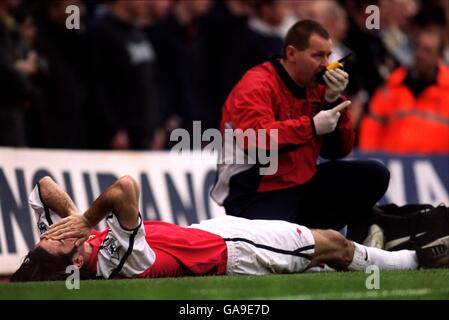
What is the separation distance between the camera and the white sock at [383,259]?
32.9 feet

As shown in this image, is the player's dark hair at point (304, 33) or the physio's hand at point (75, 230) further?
the player's dark hair at point (304, 33)

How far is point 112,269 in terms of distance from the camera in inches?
371

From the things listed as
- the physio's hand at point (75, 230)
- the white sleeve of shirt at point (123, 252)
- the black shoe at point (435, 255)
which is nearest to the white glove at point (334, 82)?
the black shoe at point (435, 255)

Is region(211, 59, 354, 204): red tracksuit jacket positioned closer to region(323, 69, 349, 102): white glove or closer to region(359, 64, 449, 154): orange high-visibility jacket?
region(323, 69, 349, 102): white glove

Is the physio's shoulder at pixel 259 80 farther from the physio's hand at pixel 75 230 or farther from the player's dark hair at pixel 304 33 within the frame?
the physio's hand at pixel 75 230

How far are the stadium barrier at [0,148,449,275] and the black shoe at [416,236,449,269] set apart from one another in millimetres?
3631

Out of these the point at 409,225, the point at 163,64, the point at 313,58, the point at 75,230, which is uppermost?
the point at 313,58

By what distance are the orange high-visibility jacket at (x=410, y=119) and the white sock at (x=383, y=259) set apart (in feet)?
16.1

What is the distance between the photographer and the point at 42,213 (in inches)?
380

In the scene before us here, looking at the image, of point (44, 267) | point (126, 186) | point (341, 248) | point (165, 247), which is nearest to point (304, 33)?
point (341, 248)

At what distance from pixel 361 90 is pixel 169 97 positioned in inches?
95.4

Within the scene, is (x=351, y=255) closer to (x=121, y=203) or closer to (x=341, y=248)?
(x=341, y=248)

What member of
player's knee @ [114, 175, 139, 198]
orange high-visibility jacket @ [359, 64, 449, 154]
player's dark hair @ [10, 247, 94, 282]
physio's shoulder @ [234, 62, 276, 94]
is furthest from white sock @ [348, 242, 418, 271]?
orange high-visibility jacket @ [359, 64, 449, 154]

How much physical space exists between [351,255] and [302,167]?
1.20 meters
